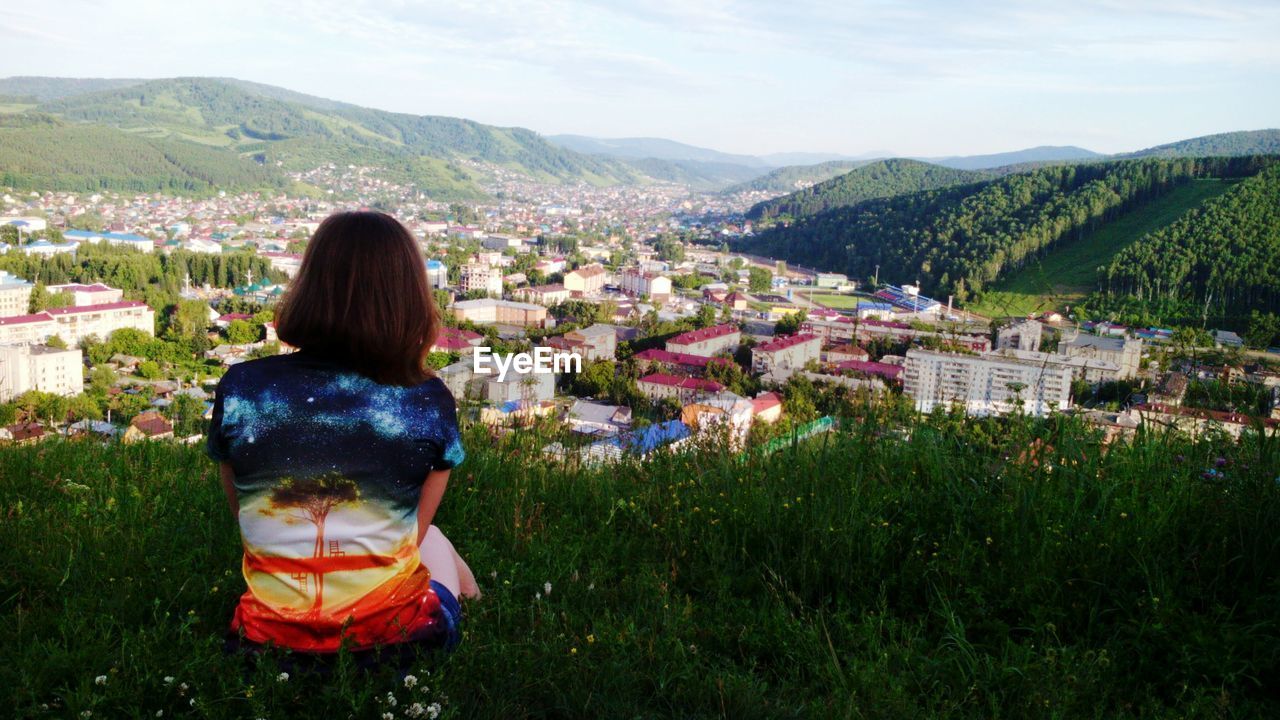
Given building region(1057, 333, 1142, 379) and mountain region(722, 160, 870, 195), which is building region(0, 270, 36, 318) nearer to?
building region(1057, 333, 1142, 379)

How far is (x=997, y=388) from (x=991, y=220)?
4202 cm

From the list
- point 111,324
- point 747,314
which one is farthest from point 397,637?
point 747,314

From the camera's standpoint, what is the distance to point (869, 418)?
2.11 metres

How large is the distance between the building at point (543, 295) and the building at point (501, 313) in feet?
8.52

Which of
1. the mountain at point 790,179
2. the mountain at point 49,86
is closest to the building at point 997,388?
the mountain at point 790,179

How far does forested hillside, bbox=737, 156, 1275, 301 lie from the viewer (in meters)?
35.8

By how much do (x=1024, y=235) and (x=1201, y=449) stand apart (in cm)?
3804

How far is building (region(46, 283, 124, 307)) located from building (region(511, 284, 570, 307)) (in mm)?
13423

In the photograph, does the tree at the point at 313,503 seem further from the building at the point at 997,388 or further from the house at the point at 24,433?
the house at the point at 24,433

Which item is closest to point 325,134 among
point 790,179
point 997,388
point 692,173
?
point 790,179

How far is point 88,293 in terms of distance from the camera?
26.8 m

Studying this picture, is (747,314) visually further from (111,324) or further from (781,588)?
(781,588)

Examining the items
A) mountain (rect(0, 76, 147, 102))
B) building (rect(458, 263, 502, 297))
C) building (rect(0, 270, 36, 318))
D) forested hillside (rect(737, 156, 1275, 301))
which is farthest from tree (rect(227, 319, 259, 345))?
mountain (rect(0, 76, 147, 102))

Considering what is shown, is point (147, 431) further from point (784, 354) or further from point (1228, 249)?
point (1228, 249)
